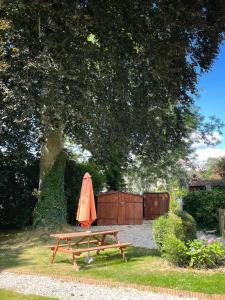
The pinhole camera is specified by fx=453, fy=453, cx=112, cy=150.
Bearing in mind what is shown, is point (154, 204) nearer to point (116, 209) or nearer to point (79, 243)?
point (116, 209)

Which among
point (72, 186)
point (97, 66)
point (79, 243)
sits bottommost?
point (79, 243)

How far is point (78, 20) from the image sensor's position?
15.8m

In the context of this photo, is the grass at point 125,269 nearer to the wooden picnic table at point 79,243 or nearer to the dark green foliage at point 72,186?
the wooden picnic table at point 79,243

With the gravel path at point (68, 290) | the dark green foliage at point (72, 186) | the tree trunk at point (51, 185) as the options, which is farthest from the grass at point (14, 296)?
the dark green foliage at point (72, 186)

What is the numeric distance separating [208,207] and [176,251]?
34.8ft

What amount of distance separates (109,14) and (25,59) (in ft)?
12.1

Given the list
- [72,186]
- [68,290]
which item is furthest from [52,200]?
[68,290]

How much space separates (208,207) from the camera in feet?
68.5

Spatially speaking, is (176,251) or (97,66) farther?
(97,66)

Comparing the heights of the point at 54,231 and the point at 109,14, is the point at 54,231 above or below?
below

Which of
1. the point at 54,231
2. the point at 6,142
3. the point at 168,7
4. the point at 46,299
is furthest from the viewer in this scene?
the point at 6,142

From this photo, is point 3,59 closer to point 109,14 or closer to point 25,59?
point 25,59

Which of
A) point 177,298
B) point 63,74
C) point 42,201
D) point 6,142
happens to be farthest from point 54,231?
point 177,298

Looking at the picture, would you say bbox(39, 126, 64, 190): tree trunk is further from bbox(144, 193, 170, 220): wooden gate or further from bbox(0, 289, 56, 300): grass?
bbox(144, 193, 170, 220): wooden gate
